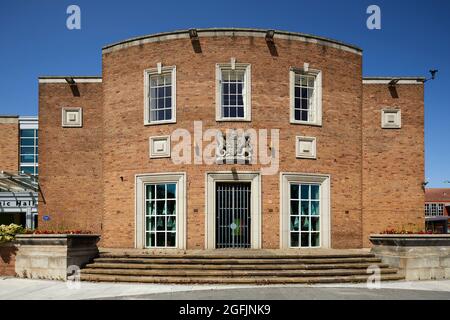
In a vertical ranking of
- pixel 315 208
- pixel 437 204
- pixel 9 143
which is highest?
pixel 9 143

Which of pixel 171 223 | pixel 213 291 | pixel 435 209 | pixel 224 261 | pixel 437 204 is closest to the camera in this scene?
pixel 213 291

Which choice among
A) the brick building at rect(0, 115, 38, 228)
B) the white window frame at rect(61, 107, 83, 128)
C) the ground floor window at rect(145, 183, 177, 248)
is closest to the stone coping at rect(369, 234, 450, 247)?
the ground floor window at rect(145, 183, 177, 248)

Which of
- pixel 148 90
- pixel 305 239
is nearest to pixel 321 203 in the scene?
pixel 305 239

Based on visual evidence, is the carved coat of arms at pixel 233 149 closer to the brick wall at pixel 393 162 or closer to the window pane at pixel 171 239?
the window pane at pixel 171 239

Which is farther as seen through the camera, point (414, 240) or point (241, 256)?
point (414, 240)

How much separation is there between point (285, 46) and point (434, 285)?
398 inches

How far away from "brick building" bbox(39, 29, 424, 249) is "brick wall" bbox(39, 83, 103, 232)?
46 mm

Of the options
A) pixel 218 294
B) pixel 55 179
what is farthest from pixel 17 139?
pixel 218 294

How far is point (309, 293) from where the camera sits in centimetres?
1153

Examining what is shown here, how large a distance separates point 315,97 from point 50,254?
447 inches

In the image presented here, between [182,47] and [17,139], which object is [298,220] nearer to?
[182,47]

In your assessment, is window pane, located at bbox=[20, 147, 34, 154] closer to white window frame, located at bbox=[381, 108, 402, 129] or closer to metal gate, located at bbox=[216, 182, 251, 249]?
metal gate, located at bbox=[216, 182, 251, 249]

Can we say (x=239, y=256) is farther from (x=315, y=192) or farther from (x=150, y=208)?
(x=315, y=192)

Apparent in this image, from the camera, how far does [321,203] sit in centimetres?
1866
